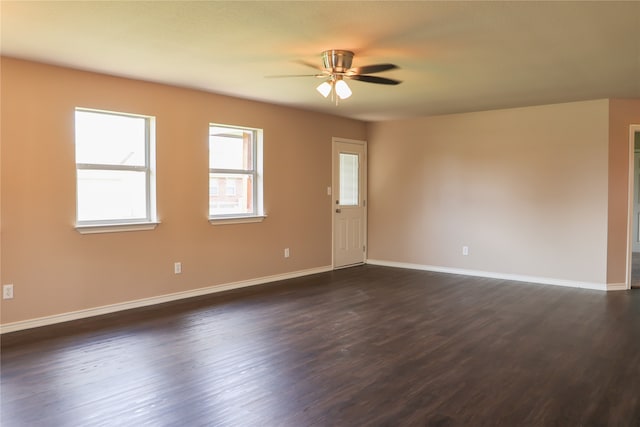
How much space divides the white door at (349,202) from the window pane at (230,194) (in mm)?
1621

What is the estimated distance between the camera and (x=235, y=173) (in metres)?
5.73

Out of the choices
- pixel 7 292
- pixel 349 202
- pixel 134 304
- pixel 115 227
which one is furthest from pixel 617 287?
pixel 7 292

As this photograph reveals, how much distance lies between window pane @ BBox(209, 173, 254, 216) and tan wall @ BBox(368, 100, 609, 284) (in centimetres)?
251

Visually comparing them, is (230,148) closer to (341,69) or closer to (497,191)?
(341,69)

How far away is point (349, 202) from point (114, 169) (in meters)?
3.84

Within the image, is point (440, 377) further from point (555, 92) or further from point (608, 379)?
point (555, 92)

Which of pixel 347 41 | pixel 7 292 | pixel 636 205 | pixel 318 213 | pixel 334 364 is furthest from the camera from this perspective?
pixel 636 205

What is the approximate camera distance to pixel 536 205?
6023 millimetres

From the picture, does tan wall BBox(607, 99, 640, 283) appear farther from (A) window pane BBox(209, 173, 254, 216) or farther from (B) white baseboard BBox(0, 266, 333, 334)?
(A) window pane BBox(209, 173, 254, 216)

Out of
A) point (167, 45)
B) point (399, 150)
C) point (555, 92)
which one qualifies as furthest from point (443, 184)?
point (167, 45)

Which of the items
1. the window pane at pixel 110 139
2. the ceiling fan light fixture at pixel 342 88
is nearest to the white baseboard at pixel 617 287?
the ceiling fan light fixture at pixel 342 88

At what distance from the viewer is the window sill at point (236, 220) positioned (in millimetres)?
5430

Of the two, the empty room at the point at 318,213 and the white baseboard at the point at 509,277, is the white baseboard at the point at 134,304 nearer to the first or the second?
the empty room at the point at 318,213

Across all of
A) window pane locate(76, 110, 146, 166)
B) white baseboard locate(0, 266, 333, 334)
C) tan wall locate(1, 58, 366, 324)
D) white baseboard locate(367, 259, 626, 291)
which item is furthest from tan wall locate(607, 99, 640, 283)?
window pane locate(76, 110, 146, 166)
